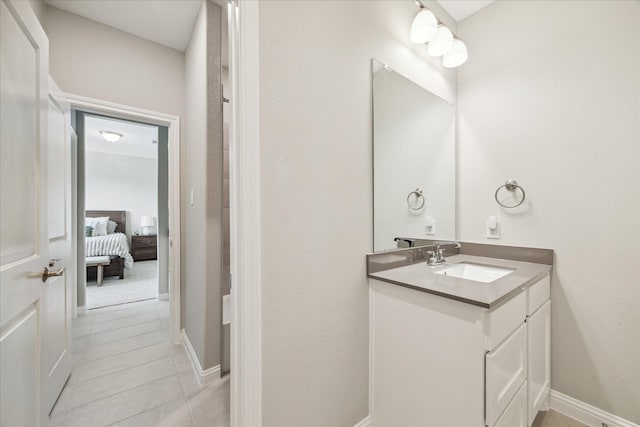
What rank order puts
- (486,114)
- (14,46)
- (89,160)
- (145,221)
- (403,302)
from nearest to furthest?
(14,46) → (403,302) → (486,114) → (89,160) → (145,221)

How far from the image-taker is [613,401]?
1378 millimetres

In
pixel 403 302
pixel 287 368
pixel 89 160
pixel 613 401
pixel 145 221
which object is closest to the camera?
pixel 287 368

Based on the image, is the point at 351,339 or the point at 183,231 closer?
the point at 351,339

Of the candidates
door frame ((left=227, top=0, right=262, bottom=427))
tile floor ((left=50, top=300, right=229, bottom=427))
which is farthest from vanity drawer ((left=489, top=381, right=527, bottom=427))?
tile floor ((left=50, top=300, right=229, bottom=427))

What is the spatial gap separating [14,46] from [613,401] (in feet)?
10.3

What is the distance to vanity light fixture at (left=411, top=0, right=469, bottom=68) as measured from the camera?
1.53 meters

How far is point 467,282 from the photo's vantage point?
3.80 ft

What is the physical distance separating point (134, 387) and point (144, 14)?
8.68 ft

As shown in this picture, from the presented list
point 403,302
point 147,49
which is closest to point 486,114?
point 403,302

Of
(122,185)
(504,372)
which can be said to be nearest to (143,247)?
(122,185)

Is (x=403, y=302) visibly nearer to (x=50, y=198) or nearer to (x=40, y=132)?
(x=40, y=132)

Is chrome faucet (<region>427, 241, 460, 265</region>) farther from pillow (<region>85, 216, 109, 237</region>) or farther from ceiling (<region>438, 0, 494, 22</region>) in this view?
pillow (<region>85, 216, 109, 237</region>)

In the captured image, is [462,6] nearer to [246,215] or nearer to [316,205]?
[316,205]

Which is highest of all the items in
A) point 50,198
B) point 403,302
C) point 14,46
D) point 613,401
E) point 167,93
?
point 167,93
